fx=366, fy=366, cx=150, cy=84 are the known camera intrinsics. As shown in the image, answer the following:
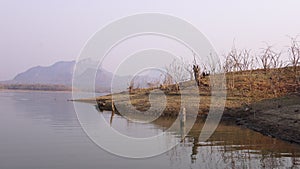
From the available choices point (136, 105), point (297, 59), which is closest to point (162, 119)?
point (136, 105)

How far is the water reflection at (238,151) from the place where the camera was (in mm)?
15984

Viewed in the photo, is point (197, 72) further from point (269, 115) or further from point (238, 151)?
point (238, 151)

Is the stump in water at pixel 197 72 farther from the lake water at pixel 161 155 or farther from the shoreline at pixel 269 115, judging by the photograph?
the lake water at pixel 161 155

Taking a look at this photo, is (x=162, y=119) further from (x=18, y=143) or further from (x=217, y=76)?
(x=217, y=76)

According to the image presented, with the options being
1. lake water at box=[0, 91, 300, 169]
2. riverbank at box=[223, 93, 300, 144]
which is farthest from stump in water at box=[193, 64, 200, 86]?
lake water at box=[0, 91, 300, 169]

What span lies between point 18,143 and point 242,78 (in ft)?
119

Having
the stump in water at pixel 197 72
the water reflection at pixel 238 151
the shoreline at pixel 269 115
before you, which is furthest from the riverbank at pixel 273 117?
the stump in water at pixel 197 72

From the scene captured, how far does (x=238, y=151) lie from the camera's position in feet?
61.2

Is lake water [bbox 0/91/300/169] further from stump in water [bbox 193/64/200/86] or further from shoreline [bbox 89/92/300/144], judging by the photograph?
stump in water [bbox 193/64/200/86]

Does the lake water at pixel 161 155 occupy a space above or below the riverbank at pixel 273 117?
below

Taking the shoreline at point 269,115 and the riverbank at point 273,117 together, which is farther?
the shoreline at point 269,115

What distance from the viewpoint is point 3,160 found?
640 inches

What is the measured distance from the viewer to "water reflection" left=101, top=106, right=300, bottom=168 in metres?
16.0

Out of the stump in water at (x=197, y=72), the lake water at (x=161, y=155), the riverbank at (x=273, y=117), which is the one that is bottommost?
the lake water at (x=161, y=155)
